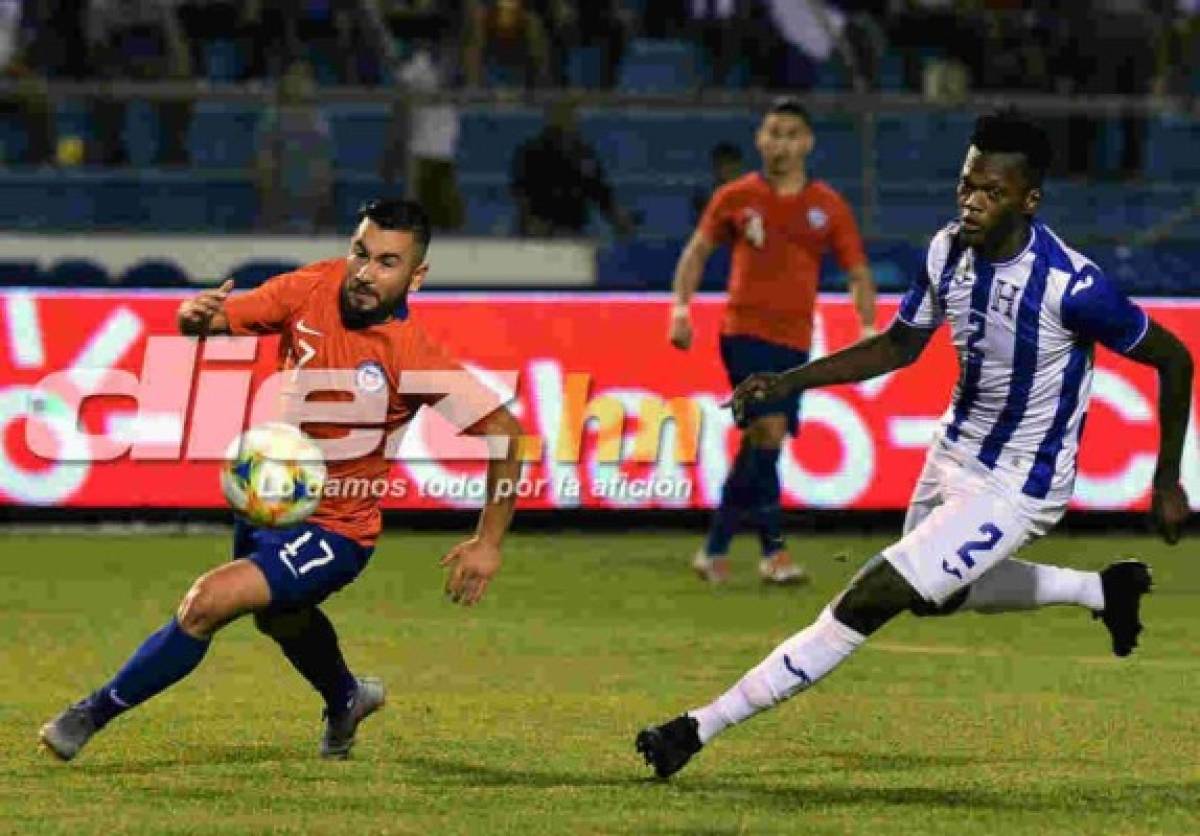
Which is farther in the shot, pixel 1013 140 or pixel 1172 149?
pixel 1172 149

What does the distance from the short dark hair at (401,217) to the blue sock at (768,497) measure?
20.7 ft

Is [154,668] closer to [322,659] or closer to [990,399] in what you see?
[322,659]

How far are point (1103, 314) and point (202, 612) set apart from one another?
2861 mm

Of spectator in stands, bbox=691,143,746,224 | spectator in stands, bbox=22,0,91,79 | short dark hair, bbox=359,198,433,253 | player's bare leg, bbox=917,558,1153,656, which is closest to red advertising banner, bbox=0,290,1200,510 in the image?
spectator in stands, bbox=691,143,746,224

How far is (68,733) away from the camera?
8742 mm

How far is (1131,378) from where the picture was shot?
56.9ft

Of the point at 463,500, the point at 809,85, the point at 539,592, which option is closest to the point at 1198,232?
the point at 809,85

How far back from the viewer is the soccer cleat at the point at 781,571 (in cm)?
1510

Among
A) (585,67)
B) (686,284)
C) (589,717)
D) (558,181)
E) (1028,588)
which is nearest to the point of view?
(1028,588)

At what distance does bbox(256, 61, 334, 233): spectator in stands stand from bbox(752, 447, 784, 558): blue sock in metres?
6.18

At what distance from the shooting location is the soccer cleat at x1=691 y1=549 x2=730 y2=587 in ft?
50.1

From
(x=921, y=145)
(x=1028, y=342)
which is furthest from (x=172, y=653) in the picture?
(x=921, y=145)

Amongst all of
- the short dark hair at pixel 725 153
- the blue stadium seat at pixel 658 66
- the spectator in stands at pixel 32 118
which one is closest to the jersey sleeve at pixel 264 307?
the short dark hair at pixel 725 153

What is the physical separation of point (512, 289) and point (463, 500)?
4.29 ft
